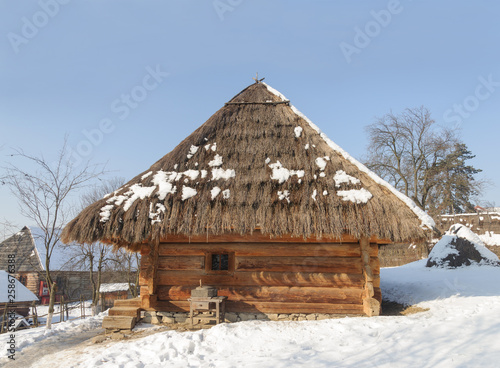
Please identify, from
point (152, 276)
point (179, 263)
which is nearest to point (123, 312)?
point (152, 276)

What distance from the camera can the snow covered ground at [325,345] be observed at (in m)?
4.32

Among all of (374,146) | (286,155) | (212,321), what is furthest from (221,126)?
(374,146)

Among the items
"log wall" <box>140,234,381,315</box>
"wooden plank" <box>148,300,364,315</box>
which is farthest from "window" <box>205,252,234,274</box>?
"wooden plank" <box>148,300,364,315</box>

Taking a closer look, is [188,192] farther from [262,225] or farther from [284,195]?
[284,195]

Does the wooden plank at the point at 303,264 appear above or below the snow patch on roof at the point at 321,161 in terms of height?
below

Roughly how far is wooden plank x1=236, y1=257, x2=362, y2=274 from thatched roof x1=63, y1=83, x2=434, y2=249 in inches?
29.9

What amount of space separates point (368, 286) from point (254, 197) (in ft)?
10.8

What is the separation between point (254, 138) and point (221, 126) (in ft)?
3.66

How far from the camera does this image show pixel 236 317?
298 inches

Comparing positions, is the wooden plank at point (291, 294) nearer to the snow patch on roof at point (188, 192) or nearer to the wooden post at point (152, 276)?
the wooden post at point (152, 276)

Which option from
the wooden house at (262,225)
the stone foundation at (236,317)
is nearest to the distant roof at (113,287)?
the wooden house at (262,225)

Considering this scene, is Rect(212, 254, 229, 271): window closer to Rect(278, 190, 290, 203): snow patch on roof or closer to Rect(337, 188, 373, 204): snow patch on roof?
Rect(278, 190, 290, 203): snow patch on roof

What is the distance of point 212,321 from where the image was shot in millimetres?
7305

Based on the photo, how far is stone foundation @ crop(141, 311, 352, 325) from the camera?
7.50 meters
